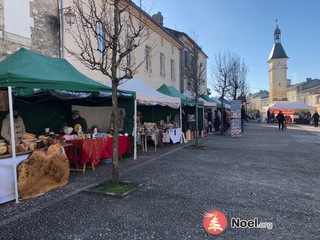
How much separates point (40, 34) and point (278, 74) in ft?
175

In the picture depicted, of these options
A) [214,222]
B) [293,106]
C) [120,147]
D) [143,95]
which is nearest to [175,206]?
[214,222]

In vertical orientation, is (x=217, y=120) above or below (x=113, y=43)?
below

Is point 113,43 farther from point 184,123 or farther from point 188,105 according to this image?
point 188,105

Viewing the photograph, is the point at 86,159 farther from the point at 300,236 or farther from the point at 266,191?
the point at 300,236

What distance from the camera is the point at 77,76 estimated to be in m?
6.25

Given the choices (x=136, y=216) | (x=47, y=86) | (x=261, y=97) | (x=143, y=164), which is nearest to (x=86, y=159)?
(x=143, y=164)

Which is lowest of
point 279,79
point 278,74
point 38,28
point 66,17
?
point 38,28

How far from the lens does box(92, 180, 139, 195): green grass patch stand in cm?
455

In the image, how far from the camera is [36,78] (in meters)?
4.67

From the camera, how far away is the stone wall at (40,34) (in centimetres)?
700

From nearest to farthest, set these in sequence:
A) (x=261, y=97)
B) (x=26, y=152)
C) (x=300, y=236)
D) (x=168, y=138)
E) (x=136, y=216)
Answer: (x=300, y=236) → (x=136, y=216) → (x=26, y=152) → (x=168, y=138) → (x=261, y=97)

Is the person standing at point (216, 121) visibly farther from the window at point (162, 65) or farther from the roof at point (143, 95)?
the roof at point (143, 95)

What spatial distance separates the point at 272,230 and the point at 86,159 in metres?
4.41

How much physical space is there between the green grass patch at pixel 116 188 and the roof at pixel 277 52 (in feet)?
184
